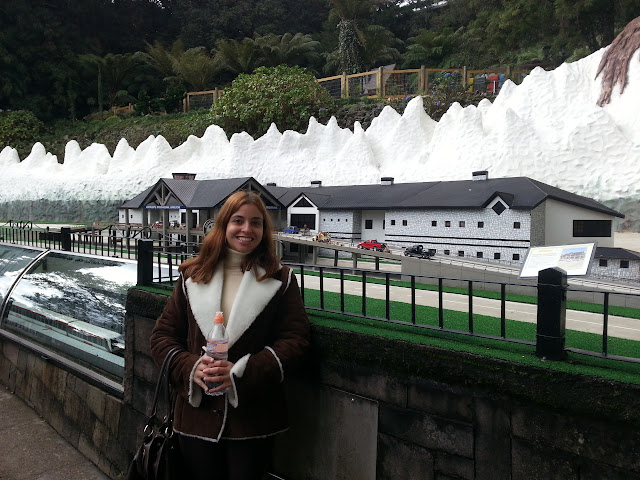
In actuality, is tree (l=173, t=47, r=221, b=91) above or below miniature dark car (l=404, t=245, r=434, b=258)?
above

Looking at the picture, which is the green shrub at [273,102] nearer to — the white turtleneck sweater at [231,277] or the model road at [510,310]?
the model road at [510,310]

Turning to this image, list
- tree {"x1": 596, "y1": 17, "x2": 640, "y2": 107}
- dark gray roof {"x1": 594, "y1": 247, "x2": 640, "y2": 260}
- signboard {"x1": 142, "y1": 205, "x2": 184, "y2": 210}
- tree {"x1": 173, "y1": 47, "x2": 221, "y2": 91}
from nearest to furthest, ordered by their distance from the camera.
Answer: dark gray roof {"x1": 594, "y1": 247, "x2": 640, "y2": 260} < tree {"x1": 596, "y1": 17, "x2": 640, "y2": 107} < signboard {"x1": 142, "y1": 205, "x2": 184, "y2": 210} < tree {"x1": 173, "y1": 47, "x2": 221, "y2": 91}

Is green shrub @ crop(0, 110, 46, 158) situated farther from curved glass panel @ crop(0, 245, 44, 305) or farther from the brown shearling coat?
the brown shearling coat

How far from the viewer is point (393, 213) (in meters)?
17.0

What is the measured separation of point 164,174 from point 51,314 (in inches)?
945

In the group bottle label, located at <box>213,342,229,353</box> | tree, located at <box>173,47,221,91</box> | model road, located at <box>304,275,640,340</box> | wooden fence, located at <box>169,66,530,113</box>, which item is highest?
tree, located at <box>173,47,221,91</box>

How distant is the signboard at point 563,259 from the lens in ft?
12.3

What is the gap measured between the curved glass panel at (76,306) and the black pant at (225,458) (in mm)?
3244

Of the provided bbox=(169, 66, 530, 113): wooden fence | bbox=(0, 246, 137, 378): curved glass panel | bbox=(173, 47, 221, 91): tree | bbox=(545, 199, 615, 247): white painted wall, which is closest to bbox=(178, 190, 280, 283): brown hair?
bbox=(0, 246, 137, 378): curved glass panel

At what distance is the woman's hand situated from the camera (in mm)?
2830

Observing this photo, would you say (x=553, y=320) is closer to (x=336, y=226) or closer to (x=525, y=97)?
(x=336, y=226)

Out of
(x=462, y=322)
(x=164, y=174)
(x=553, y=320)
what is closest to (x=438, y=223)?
(x=462, y=322)

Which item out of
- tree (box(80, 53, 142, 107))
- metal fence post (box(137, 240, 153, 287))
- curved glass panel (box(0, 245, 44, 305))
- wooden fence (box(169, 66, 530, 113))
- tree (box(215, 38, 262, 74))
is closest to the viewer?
metal fence post (box(137, 240, 153, 287))

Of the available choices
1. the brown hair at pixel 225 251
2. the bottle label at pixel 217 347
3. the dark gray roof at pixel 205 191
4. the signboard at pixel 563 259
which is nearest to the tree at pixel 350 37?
the dark gray roof at pixel 205 191
